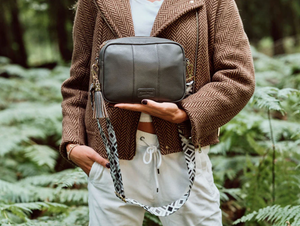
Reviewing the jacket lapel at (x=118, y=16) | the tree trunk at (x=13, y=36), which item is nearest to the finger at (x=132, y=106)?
the jacket lapel at (x=118, y=16)

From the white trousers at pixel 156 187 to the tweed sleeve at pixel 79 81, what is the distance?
228 millimetres

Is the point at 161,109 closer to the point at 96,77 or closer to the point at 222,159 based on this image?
the point at 96,77

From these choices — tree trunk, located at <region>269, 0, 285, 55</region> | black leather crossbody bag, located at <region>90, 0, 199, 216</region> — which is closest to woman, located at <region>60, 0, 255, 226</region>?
black leather crossbody bag, located at <region>90, 0, 199, 216</region>

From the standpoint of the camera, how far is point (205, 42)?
4.76ft

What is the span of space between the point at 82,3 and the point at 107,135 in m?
0.66

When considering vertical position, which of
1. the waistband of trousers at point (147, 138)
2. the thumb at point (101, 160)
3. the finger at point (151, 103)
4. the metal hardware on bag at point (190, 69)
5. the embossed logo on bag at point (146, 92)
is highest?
the metal hardware on bag at point (190, 69)

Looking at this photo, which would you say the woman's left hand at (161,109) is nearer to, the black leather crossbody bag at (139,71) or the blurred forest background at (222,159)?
the black leather crossbody bag at (139,71)

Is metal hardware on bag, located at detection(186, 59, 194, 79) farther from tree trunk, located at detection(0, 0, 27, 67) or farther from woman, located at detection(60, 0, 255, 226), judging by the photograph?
tree trunk, located at detection(0, 0, 27, 67)

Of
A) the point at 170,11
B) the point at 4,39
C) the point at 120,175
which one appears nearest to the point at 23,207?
the point at 120,175

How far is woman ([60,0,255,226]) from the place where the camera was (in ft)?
4.60

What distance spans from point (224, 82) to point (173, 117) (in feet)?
0.90

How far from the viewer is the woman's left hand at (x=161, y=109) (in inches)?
50.7

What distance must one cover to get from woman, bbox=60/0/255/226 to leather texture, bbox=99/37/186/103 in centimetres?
12

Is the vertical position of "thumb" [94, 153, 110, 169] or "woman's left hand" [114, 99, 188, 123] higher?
"woman's left hand" [114, 99, 188, 123]
